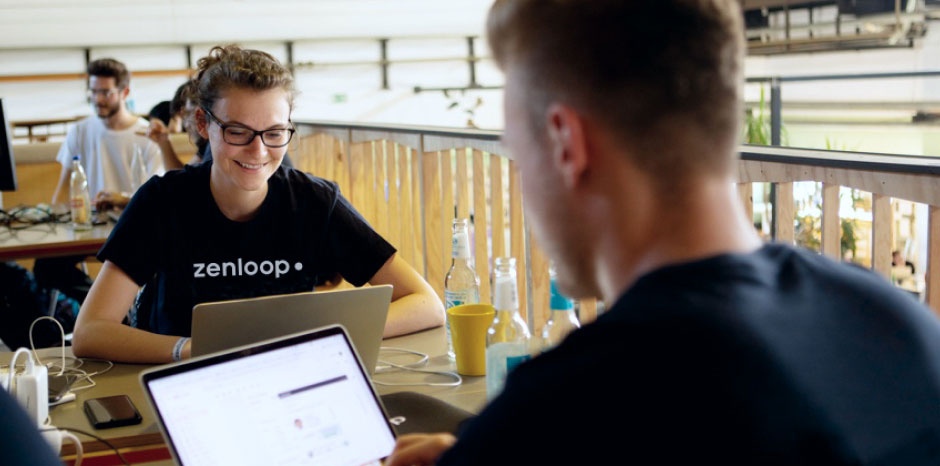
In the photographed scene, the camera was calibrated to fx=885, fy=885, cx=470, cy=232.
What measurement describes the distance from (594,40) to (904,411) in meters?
0.35

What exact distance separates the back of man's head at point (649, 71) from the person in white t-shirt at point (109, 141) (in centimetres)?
409

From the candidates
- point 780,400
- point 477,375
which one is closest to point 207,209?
point 477,375

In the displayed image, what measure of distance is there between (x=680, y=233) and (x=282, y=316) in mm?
829

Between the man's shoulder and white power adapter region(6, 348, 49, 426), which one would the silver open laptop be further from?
the man's shoulder

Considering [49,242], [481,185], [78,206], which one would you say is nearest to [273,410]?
[481,185]

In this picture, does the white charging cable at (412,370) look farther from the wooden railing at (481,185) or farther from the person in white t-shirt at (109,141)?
the person in white t-shirt at (109,141)

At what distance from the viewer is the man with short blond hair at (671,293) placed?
54 cm

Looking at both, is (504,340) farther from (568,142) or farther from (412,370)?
(568,142)

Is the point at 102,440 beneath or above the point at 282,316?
beneath

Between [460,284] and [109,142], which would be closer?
[460,284]

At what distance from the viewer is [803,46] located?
412 inches

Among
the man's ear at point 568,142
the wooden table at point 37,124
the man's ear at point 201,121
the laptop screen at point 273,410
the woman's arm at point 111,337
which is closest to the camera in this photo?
the man's ear at point 568,142

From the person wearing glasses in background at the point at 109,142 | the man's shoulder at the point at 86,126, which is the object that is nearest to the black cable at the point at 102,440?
the person wearing glasses in background at the point at 109,142

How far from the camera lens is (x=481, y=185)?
2.80 meters
